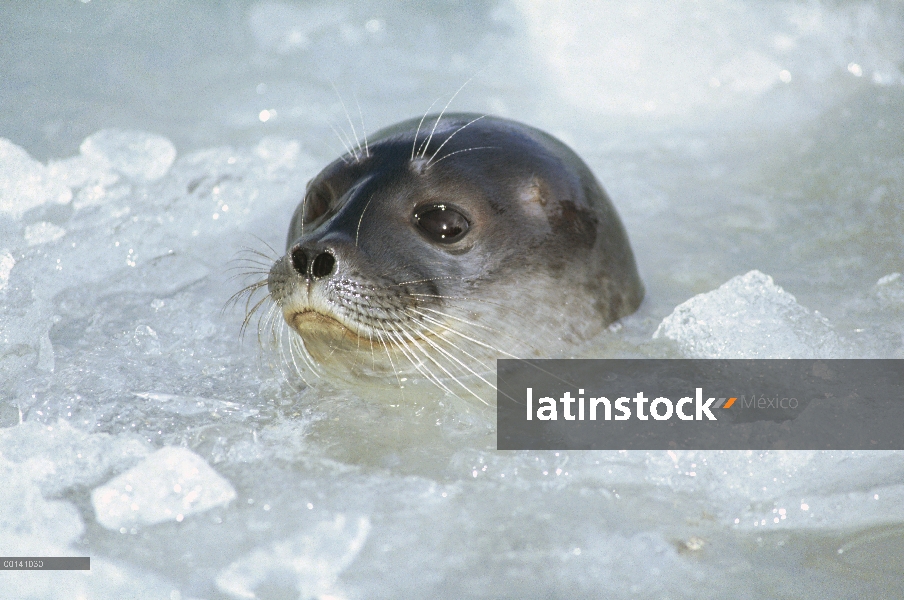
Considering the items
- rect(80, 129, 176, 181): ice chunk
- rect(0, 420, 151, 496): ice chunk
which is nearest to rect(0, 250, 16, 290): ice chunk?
rect(0, 420, 151, 496): ice chunk

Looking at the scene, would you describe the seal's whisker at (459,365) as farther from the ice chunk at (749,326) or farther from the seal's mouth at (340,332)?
the ice chunk at (749,326)

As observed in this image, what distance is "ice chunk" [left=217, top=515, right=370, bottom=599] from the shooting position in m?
2.11

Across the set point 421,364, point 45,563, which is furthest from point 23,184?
point 45,563

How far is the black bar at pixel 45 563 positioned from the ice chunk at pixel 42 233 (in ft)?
5.90

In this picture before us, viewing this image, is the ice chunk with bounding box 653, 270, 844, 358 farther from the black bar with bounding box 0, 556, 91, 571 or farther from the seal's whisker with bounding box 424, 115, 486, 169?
the black bar with bounding box 0, 556, 91, 571

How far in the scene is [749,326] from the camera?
3223 millimetres

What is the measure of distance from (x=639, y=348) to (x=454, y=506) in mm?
1112

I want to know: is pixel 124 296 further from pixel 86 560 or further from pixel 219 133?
pixel 219 133

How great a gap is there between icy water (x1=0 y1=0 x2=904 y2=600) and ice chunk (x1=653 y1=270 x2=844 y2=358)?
0.4 inches

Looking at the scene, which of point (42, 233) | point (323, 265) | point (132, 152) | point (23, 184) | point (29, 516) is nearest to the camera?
point (29, 516)

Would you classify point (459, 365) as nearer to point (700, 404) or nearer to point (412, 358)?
point (412, 358)

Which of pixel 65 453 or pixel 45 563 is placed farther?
pixel 65 453

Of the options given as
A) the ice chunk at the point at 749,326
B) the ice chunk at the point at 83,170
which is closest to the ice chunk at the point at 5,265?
the ice chunk at the point at 83,170

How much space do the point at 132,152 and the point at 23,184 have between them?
75 cm
